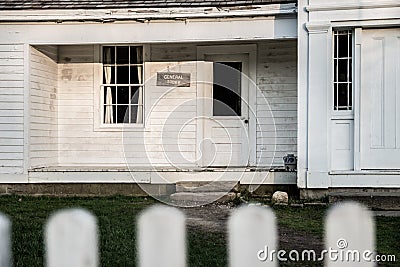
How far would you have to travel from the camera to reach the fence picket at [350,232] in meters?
1.77

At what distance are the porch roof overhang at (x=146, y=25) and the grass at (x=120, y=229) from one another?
2783mm

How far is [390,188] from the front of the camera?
9102mm

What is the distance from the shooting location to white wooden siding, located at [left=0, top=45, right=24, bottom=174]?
1046 centimetres

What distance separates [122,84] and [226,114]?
2.14 metres

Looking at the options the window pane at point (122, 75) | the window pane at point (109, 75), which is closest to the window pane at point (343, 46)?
the window pane at point (122, 75)

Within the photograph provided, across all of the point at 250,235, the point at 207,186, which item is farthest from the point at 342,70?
the point at 250,235

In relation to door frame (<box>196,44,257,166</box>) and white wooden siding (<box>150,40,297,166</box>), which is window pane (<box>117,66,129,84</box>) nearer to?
door frame (<box>196,44,257,166</box>)

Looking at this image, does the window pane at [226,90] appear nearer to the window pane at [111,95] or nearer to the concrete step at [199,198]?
the window pane at [111,95]

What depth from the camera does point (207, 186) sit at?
995 cm

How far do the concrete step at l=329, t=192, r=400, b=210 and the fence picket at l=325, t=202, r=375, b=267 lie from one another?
23.8 feet

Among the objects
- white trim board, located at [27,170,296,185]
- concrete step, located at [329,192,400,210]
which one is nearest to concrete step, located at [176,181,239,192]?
white trim board, located at [27,170,296,185]

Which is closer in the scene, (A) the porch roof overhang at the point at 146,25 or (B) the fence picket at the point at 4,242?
(B) the fence picket at the point at 4,242

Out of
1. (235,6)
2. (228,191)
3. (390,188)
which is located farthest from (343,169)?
(235,6)

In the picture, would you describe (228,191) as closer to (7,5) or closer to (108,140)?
(108,140)
